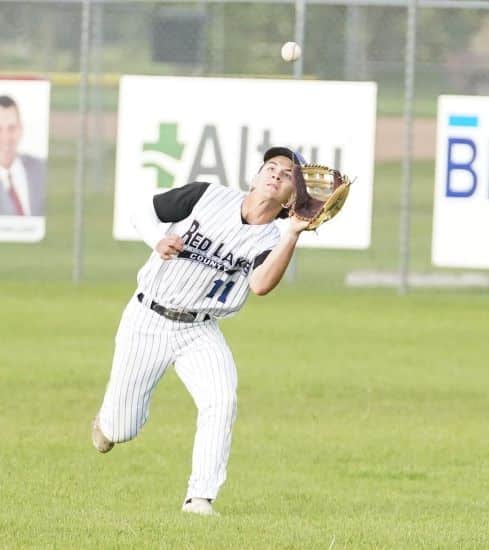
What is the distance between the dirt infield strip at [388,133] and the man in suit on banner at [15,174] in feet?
51.2

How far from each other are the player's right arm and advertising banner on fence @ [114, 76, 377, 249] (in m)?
10.4

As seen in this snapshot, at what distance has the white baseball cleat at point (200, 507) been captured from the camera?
26.8 feet

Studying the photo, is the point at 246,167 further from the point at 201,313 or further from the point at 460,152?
the point at 201,313

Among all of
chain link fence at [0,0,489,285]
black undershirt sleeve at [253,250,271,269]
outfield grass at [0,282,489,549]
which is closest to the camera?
outfield grass at [0,282,489,549]

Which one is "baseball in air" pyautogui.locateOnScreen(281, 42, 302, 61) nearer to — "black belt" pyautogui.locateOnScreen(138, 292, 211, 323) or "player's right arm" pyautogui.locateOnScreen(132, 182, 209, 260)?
"player's right arm" pyautogui.locateOnScreen(132, 182, 209, 260)

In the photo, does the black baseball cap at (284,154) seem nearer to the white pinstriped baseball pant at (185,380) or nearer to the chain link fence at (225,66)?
the white pinstriped baseball pant at (185,380)

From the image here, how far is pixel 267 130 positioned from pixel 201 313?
10.8 metres

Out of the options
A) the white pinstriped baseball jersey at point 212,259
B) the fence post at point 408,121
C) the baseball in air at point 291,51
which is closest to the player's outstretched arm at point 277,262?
the white pinstriped baseball jersey at point 212,259

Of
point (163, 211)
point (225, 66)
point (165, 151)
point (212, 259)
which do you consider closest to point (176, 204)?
point (163, 211)

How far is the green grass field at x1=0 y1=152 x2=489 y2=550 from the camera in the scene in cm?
798

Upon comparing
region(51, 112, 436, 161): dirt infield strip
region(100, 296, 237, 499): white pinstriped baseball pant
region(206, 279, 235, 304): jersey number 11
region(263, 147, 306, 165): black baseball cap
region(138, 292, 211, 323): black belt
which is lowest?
region(100, 296, 237, 499): white pinstriped baseball pant

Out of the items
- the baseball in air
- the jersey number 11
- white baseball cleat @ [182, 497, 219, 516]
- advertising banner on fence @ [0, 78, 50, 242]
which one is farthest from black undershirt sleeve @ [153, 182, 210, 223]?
advertising banner on fence @ [0, 78, 50, 242]

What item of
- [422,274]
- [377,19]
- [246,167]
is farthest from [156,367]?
[377,19]

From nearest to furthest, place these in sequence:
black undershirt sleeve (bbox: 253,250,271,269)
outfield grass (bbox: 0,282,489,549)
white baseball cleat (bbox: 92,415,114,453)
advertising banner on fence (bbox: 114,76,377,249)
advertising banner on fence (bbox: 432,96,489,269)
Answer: outfield grass (bbox: 0,282,489,549) → black undershirt sleeve (bbox: 253,250,271,269) → white baseball cleat (bbox: 92,415,114,453) → advertising banner on fence (bbox: 432,96,489,269) → advertising banner on fence (bbox: 114,76,377,249)
